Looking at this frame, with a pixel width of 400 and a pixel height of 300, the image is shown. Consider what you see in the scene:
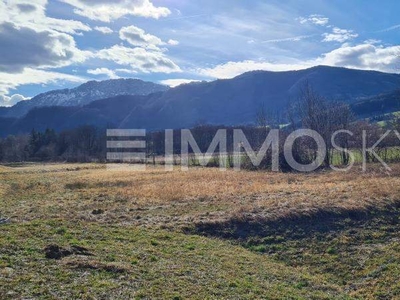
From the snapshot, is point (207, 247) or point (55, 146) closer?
point (207, 247)

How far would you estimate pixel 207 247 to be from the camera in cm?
1805

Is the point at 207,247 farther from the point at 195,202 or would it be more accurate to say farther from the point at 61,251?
the point at 195,202

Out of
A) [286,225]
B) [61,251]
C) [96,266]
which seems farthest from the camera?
[286,225]

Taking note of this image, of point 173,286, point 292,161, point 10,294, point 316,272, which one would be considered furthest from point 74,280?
point 292,161

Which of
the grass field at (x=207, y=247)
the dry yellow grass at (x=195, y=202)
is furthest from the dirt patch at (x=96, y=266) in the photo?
the dry yellow grass at (x=195, y=202)

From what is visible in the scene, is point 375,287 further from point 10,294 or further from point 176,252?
point 10,294

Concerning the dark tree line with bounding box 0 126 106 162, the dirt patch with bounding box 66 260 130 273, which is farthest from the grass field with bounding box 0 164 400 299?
the dark tree line with bounding box 0 126 106 162

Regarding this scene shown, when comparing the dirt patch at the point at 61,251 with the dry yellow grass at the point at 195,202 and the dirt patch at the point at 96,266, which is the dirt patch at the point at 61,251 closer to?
the dirt patch at the point at 96,266

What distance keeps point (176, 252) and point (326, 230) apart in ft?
31.6

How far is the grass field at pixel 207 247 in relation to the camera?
475 inches

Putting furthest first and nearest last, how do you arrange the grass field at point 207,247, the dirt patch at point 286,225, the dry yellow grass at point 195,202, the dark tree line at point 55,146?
the dark tree line at point 55,146, the dry yellow grass at point 195,202, the dirt patch at point 286,225, the grass field at point 207,247

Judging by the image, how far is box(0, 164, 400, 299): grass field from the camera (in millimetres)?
12070

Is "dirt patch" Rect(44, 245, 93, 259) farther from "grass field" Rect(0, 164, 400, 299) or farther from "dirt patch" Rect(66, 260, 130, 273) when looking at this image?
"dirt patch" Rect(66, 260, 130, 273)

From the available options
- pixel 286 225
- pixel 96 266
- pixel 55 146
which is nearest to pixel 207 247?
pixel 286 225
